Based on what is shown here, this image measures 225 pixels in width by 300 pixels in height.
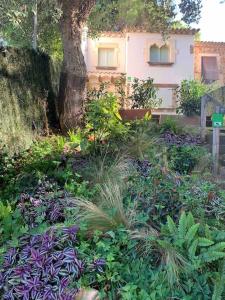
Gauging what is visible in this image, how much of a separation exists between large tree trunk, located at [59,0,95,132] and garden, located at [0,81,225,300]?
336 cm

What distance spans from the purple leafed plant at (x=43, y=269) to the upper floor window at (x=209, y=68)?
2485 centimetres

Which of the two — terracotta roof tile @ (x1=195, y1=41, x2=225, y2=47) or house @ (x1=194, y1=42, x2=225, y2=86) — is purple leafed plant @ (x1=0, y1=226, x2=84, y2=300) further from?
terracotta roof tile @ (x1=195, y1=41, x2=225, y2=47)

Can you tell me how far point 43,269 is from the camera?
3443mm

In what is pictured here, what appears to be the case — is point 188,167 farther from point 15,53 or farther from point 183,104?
point 183,104

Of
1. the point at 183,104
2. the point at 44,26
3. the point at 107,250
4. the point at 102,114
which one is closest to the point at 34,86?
the point at 102,114

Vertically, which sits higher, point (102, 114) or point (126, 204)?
point (102, 114)

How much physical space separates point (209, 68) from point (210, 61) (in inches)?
16.4

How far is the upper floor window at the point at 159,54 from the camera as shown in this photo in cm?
2280

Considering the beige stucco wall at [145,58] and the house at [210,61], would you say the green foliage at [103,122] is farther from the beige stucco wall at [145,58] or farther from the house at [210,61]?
the house at [210,61]

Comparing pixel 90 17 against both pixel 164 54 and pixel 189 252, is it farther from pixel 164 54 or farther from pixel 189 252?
pixel 164 54

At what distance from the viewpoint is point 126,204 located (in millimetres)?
4504

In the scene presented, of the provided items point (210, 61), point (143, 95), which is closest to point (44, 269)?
point (143, 95)

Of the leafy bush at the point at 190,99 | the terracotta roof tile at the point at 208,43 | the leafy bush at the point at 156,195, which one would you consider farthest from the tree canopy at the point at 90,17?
the terracotta roof tile at the point at 208,43

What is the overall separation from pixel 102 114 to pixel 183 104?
7762 mm
